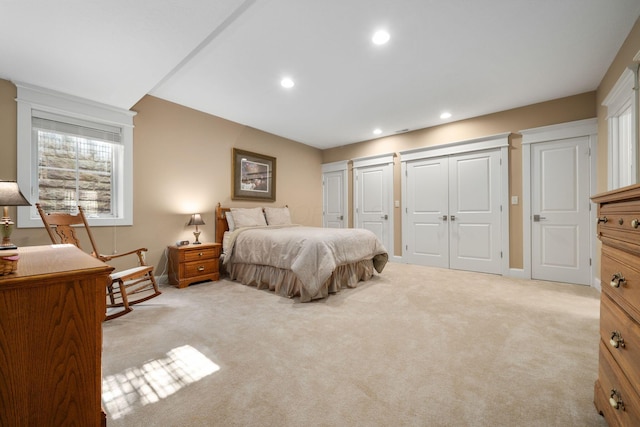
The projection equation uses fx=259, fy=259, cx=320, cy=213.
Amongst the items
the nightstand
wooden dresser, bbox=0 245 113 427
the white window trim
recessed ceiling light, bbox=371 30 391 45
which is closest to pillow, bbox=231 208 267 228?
the nightstand

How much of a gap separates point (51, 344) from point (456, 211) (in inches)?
191

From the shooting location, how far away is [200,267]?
3.53m

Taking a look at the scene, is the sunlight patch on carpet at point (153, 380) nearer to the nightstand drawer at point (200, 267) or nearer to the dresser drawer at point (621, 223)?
the nightstand drawer at point (200, 267)

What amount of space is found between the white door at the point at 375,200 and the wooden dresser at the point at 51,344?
15.9 ft

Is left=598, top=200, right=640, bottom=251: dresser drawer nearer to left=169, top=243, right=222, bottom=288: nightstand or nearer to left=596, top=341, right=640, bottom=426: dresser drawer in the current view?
left=596, top=341, right=640, bottom=426: dresser drawer

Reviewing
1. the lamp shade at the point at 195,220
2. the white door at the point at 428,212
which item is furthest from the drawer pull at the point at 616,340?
the lamp shade at the point at 195,220

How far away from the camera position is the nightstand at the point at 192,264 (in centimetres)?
334

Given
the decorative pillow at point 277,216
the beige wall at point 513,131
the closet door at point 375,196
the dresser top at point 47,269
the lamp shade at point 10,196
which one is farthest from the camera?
the closet door at point 375,196

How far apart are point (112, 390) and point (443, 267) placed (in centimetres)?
457

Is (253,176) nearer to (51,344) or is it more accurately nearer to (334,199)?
(334,199)

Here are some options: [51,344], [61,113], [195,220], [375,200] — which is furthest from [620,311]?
[61,113]

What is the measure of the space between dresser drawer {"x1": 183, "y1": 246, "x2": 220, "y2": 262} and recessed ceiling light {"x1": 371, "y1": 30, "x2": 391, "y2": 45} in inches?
125

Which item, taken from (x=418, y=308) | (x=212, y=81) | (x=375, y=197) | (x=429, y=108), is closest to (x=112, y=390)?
(x=418, y=308)

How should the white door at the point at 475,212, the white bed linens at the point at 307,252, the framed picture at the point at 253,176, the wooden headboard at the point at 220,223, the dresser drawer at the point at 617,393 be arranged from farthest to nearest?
the framed picture at the point at 253,176, the wooden headboard at the point at 220,223, the white door at the point at 475,212, the white bed linens at the point at 307,252, the dresser drawer at the point at 617,393
